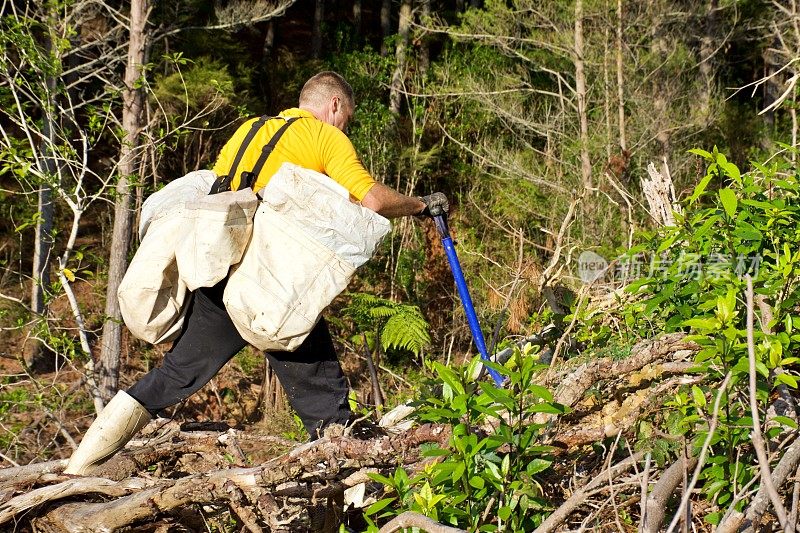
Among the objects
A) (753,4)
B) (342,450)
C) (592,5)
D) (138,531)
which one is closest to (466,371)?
(342,450)

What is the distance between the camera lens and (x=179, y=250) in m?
3.62

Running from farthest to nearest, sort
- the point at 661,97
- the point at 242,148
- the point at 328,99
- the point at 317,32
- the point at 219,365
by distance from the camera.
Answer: the point at 317,32 → the point at 661,97 → the point at 328,99 → the point at 219,365 → the point at 242,148

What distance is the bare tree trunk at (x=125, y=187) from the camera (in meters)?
6.31

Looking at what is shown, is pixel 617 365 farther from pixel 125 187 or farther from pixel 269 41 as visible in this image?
pixel 269 41

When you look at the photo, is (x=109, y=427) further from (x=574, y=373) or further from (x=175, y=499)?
(x=574, y=373)

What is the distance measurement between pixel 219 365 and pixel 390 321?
14.6 feet

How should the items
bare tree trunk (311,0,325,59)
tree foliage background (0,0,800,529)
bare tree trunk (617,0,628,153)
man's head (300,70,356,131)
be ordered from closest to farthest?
man's head (300,70,356,131) < tree foliage background (0,0,800,529) < bare tree trunk (617,0,628,153) < bare tree trunk (311,0,325,59)

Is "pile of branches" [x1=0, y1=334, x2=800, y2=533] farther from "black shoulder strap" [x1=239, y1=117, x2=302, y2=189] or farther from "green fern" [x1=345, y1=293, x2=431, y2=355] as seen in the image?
"green fern" [x1=345, y1=293, x2=431, y2=355]

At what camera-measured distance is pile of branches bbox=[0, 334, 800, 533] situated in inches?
116

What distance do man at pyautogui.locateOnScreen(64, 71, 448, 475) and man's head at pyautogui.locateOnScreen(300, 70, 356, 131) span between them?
56 mm

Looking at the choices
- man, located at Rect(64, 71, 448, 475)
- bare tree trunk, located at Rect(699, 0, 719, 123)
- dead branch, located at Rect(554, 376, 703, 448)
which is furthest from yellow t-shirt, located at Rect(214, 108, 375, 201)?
bare tree trunk, located at Rect(699, 0, 719, 123)

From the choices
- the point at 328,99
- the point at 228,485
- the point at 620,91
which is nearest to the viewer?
the point at 228,485

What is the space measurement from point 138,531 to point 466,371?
1404 millimetres

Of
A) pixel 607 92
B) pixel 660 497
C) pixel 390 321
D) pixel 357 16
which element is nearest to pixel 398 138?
pixel 607 92
